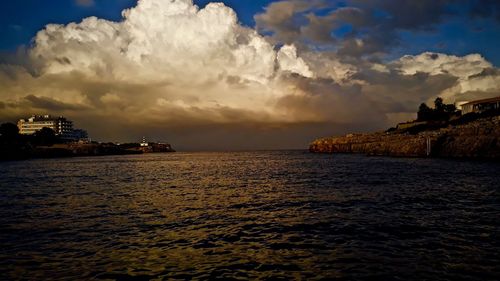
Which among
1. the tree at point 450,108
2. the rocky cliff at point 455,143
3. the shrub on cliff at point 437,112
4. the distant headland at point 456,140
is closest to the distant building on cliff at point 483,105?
the distant headland at point 456,140

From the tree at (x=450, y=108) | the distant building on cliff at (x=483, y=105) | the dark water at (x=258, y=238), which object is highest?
the tree at (x=450, y=108)

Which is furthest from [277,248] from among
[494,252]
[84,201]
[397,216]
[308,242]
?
[84,201]

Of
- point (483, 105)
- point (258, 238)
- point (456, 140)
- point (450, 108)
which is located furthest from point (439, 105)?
point (258, 238)

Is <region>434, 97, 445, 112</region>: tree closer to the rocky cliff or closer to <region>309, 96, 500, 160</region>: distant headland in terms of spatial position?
<region>309, 96, 500, 160</region>: distant headland

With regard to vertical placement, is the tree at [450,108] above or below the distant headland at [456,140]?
above

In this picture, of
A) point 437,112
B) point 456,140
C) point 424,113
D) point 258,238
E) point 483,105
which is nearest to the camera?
point 258,238

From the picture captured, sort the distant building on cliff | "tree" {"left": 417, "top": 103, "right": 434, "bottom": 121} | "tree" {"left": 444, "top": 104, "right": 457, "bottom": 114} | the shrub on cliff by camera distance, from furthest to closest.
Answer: "tree" {"left": 444, "top": 104, "right": 457, "bottom": 114}
"tree" {"left": 417, "top": 103, "right": 434, "bottom": 121}
the shrub on cliff
the distant building on cliff

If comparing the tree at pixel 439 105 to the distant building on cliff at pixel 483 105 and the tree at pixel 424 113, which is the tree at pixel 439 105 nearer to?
the tree at pixel 424 113

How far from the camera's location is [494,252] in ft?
50.2

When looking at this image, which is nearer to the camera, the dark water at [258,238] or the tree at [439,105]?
the dark water at [258,238]

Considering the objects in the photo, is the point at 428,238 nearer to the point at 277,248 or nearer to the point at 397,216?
the point at 397,216

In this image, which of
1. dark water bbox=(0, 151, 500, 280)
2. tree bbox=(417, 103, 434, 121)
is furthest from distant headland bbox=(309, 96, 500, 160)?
dark water bbox=(0, 151, 500, 280)

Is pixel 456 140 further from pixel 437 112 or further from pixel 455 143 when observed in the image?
pixel 437 112

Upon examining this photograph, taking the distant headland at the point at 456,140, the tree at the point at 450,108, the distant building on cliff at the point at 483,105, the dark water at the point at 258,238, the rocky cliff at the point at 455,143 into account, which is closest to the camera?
the dark water at the point at 258,238
